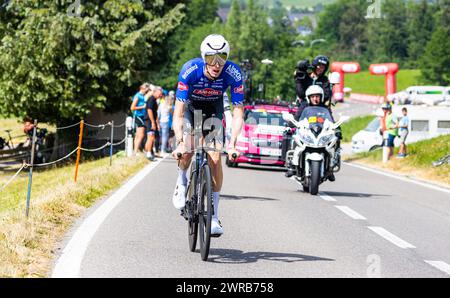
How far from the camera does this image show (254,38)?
4109 inches

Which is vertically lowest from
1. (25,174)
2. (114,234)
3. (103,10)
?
(25,174)

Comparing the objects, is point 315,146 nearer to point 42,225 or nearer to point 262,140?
point 42,225

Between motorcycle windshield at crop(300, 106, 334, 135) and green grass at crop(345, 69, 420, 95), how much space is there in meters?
110

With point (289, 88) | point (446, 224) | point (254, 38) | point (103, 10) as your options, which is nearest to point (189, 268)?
point (446, 224)

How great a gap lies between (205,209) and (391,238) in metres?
2.77

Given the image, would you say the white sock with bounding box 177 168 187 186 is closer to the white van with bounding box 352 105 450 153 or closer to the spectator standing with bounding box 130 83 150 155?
the spectator standing with bounding box 130 83 150 155

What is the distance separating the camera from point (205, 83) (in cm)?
886

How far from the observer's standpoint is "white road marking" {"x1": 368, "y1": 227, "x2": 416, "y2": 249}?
9789 millimetres

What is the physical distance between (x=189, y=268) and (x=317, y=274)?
40.5 inches

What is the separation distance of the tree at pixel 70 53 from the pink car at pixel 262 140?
10.5 m

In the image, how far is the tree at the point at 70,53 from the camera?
1283 inches

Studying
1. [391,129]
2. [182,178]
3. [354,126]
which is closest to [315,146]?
[182,178]

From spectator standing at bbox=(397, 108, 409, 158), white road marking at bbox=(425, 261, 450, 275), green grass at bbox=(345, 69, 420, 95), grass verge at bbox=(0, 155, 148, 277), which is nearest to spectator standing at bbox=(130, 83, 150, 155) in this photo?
grass verge at bbox=(0, 155, 148, 277)

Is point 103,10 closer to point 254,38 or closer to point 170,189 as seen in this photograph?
point 170,189
